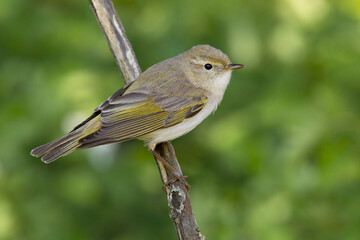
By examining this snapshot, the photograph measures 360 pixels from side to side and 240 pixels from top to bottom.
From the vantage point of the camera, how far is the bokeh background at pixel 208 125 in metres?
3.72

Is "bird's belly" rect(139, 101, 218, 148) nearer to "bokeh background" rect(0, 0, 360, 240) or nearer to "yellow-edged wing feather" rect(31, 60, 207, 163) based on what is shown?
"yellow-edged wing feather" rect(31, 60, 207, 163)

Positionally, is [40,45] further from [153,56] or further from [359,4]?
[359,4]

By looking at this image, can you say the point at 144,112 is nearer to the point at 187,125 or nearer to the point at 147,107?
the point at 147,107

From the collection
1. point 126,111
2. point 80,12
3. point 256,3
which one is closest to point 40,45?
point 80,12

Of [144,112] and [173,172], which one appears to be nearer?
[173,172]

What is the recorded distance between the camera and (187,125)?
3889 mm

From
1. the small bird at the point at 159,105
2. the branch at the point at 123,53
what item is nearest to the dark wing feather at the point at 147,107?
the small bird at the point at 159,105

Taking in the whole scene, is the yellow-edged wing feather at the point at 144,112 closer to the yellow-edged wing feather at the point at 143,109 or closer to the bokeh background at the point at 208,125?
the yellow-edged wing feather at the point at 143,109

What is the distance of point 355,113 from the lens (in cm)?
392

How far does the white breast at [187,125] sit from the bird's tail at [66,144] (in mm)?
365

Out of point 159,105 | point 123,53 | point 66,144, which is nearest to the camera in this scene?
point 66,144

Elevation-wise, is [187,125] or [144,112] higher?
[144,112]

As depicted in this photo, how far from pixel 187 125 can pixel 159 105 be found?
0.83 ft

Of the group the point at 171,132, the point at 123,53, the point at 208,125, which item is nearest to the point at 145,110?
the point at 171,132
